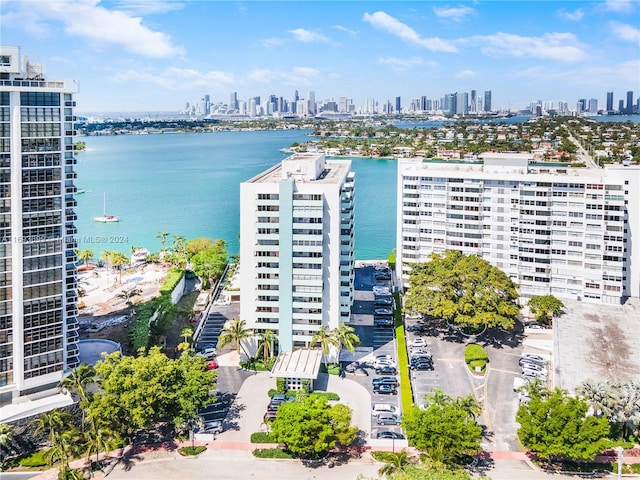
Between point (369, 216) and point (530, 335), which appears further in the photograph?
point (369, 216)

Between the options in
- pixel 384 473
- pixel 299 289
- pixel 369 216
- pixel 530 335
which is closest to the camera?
pixel 384 473

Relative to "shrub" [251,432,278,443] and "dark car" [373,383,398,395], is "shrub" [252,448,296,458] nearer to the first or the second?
"shrub" [251,432,278,443]

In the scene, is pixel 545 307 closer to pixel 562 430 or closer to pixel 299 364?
pixel 562 430

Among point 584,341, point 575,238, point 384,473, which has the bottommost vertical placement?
point 384,473

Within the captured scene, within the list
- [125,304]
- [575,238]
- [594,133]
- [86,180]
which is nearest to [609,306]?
[575,238]

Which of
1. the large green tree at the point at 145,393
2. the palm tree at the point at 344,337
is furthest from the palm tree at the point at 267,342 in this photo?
the large green tree at the point at 145,393

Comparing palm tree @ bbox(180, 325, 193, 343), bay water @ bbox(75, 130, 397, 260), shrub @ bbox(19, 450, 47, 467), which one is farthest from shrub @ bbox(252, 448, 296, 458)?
bay water @ bbox(75, 130, 397, 260)

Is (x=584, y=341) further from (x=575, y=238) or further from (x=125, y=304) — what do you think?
(x=125, y=304)

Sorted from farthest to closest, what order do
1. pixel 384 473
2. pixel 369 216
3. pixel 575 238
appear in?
pixel 369 216, pixel 575 238, pixel 384 473
